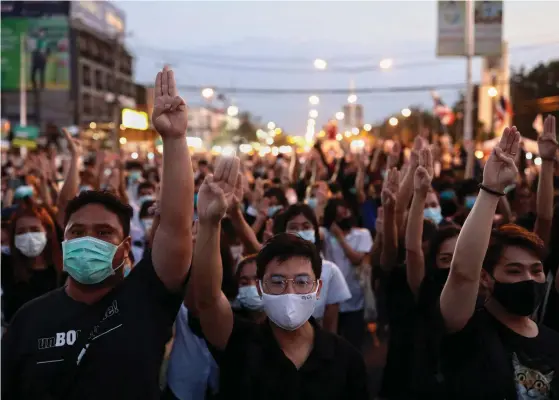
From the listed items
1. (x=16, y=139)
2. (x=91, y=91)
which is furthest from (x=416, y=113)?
(x=16, y=139)

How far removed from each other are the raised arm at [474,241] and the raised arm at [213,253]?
0.94 metres

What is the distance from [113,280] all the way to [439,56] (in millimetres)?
17442

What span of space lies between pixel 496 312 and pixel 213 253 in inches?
49.1

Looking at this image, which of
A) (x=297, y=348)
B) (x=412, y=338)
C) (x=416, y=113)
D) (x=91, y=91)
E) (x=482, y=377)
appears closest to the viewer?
(x=482, y=377)

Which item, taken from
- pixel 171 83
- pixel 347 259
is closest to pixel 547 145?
pixel 347 259

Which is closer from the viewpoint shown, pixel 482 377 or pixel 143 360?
pixel 143 360

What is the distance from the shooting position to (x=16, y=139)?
3253cm

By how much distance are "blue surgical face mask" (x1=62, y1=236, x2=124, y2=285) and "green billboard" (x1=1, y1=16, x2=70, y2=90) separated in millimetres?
51960

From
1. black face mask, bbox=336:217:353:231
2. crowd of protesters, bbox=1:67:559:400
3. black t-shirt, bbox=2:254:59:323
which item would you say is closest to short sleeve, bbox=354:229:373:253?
black face mask, bbox=336:217:353:231

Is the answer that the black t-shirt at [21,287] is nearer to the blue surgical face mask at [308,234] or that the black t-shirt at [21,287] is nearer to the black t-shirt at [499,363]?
the blue surgical face mask at [308,234]

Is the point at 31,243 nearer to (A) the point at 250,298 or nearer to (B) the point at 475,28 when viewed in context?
(A) the point at 250,298

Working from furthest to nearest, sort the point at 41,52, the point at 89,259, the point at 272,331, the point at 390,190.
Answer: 1. the point at 41,52
2. the point at 390,190
3. the point at 272,331
4. the point at 89,259

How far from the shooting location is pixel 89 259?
2.97m

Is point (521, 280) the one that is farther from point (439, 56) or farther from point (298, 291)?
point (439, 56)
